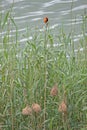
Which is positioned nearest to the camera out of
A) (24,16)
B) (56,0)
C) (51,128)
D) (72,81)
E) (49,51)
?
(51,128)

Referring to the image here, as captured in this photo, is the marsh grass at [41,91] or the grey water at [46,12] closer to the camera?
the marsh grass at [41,91]

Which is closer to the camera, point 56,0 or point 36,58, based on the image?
point 36,58

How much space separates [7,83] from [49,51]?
499 millimetres

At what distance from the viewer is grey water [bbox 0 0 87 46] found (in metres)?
7.23

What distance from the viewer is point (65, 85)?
337 centimetres

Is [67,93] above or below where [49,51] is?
below

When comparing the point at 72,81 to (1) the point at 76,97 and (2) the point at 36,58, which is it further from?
(2) the point at 36,58

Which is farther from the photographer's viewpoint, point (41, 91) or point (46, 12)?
point (46, 12)

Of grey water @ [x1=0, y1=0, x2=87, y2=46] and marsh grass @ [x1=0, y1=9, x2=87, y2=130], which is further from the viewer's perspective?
grey water @ [x1=0, y1=0, x2=87, y2=46]

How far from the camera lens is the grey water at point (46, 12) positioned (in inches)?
285

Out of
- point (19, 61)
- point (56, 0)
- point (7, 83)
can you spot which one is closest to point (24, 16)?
point (56, 0)

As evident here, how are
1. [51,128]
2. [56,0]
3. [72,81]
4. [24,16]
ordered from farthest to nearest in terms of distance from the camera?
[56,0] < [24,16] < [72,81] < [51,128]

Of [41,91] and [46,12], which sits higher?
[46,12]

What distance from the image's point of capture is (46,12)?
8.09 meters
